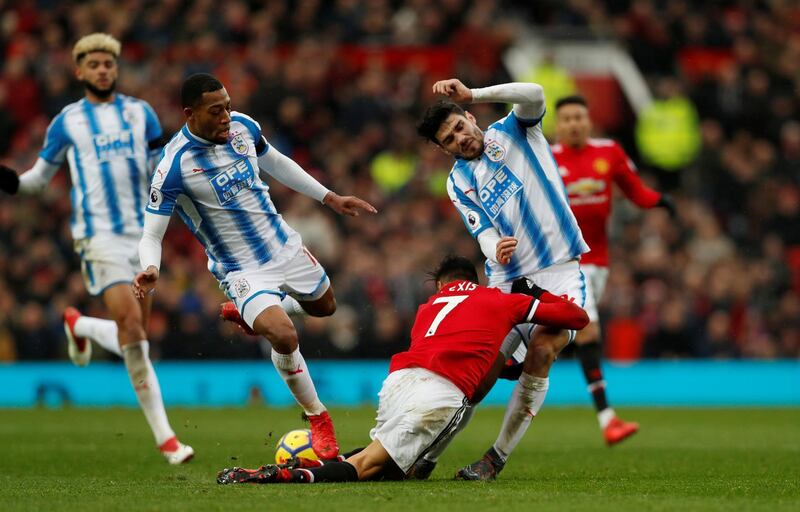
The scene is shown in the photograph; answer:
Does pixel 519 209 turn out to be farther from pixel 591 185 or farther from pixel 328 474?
pixel 591 185

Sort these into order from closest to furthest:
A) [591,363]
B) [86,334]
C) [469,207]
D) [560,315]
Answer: [560,315] < [469,207] < [86,334] < [591,363]

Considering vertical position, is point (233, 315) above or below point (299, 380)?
above

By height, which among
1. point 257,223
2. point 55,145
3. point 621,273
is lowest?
point 621,273

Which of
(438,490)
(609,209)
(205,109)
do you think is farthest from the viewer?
(609,209)

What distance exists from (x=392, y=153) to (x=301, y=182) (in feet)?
35.6

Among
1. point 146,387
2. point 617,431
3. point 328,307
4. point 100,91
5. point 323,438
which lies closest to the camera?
point 323,438

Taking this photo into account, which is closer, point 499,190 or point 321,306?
point 499,190

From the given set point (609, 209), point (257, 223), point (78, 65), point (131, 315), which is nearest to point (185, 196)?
point (257, 223)

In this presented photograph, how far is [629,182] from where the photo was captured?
11539 millimetres

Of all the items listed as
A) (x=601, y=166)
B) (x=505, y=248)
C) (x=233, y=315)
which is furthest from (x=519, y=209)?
(x=601, y=166)

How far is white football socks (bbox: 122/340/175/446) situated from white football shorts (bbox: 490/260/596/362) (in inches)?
108

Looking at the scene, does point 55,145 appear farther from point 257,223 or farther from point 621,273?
point 621,273

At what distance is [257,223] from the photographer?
8469mm

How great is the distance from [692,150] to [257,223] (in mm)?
13696
